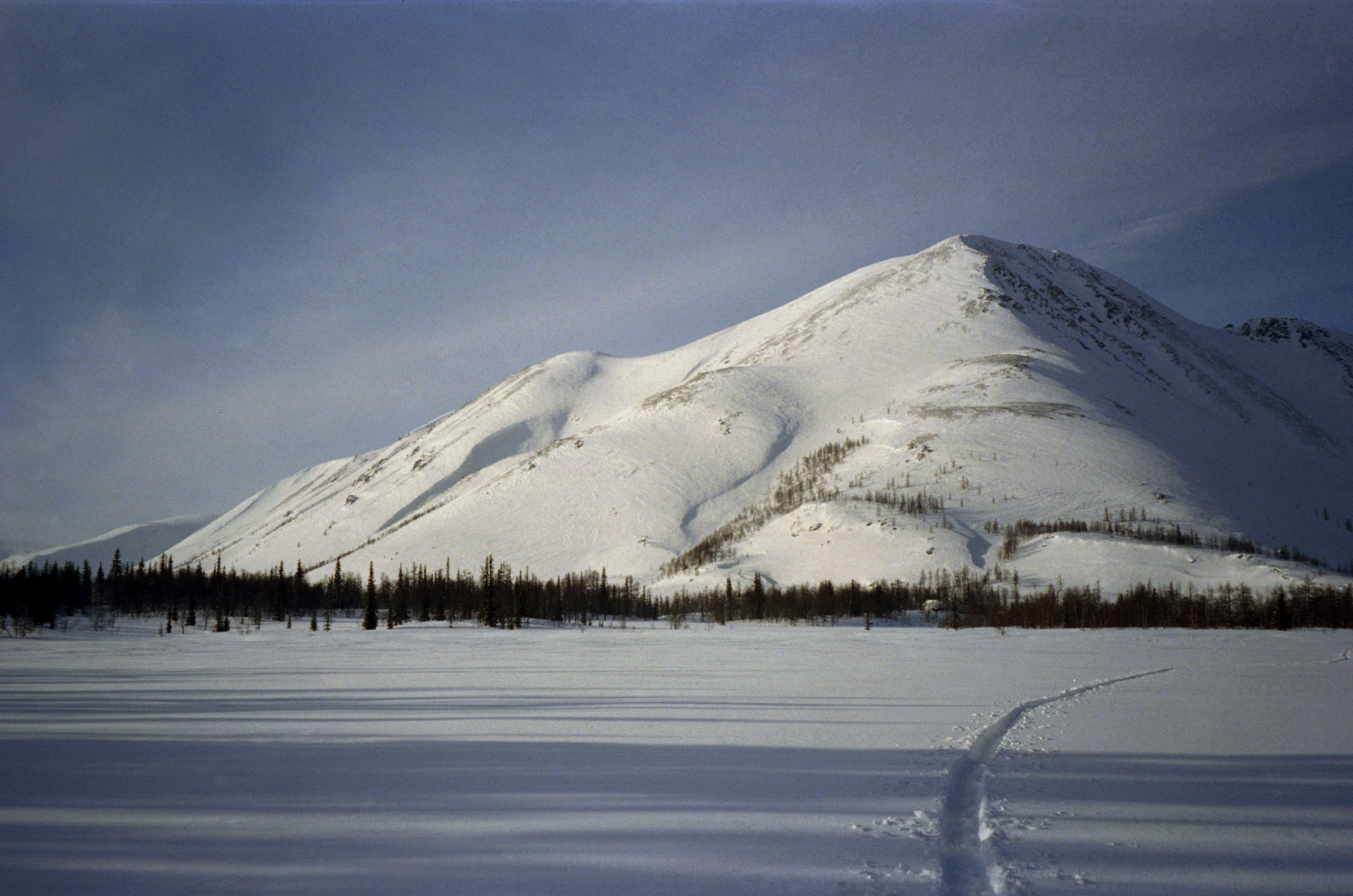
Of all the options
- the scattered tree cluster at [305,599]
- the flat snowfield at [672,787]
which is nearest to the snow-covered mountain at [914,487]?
the scattered tree cluster at [305,599]

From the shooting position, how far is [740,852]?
349 inches

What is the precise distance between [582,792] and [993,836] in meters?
5.86

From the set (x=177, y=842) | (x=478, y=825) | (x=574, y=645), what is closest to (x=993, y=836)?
(x=478, y=825)

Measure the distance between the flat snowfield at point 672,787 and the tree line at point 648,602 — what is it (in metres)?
61.7

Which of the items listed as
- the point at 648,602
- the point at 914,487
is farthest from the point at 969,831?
the point at 914,487

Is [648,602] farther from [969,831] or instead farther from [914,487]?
[969,831]

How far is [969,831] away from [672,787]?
4434 mm

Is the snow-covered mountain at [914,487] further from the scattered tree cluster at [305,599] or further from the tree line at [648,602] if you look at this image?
the scattered tree cluster at [305,599]

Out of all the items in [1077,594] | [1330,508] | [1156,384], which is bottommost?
[1077,594]

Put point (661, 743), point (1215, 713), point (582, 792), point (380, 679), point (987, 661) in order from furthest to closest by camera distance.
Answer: point (987, 661) < point (380, 679) < point (1215, 713) < point (661, 743) < point (582, 792)

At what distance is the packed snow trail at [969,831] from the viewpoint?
8078mm

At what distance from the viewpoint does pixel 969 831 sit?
9.84 m

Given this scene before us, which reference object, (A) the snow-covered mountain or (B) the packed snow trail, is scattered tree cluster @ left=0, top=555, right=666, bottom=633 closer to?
(A) the snow-covered mountain

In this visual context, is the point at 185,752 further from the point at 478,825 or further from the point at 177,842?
the point at 478,825
